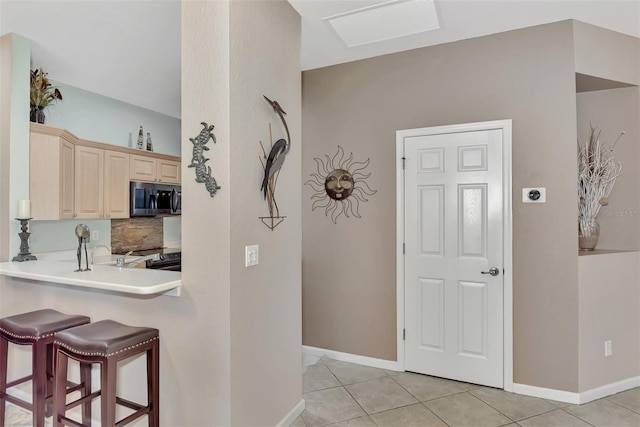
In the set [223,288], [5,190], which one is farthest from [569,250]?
[5,190]

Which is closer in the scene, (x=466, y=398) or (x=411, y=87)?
(x=466, y=398)

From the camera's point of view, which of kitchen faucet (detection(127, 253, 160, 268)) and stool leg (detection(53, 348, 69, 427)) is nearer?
stool leg (detection(53, 348, 69, 427))

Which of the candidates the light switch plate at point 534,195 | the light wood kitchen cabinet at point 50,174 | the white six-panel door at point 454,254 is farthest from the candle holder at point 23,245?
the light switch plate at point 534,195

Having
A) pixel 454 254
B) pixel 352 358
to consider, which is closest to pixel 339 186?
pixel 454 254

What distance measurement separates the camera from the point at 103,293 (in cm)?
220

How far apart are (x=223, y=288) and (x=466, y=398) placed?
2.04 metres

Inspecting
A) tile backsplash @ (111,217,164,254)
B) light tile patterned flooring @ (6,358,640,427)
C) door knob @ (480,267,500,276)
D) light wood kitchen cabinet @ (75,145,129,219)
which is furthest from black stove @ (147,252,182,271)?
door knob @ (480,267,500,276)

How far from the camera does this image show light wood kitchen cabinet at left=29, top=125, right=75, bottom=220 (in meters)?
3.00

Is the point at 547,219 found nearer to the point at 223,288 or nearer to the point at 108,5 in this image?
the point at 223,288

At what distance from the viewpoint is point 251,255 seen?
202 cm

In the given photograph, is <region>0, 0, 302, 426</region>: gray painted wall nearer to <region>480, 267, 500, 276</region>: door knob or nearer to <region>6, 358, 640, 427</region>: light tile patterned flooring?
<region>6, 358, 640, 427</region>: light tile patterned flooring

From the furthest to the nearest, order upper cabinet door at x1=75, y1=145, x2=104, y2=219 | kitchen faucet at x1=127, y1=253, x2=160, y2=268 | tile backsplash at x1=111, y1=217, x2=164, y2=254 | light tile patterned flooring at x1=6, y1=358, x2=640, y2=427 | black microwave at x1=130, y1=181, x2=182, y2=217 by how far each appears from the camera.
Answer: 1. tile backsplash at x1=111, y1=217, x2=164, y2=254
2. black microwave at x1=130, y1=181, x2=182, y2=217
3. upper cabinet door at x1=75, y1=145, x2=104, y2=219
4. kitchen faucet at x1=127, y1=253, x2=160, y2=268
5. light tile patterned flooring at x1=6, y1=358, x2=640, y2=427

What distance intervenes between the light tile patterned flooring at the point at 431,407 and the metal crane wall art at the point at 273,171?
4.45ft

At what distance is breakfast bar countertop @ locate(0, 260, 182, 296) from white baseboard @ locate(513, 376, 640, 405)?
2617 millimetres
